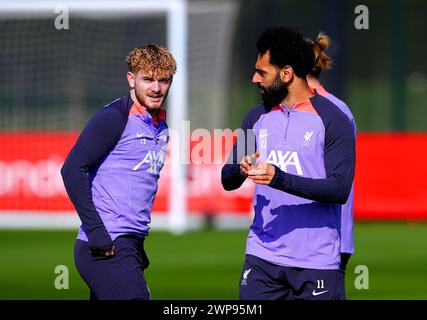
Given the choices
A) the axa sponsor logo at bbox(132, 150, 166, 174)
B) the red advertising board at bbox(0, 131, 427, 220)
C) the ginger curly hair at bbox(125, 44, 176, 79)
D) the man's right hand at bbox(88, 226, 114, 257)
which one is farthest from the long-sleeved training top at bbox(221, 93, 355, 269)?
the red advertising board at bbox(0, 131, 427, 220)

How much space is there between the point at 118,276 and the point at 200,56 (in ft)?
42.1

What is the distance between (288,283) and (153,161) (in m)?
1.06

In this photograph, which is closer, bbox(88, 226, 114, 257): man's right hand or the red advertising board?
bbox(88, 226, 114, 257): man's right hand

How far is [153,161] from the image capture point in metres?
6.46

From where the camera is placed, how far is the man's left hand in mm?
5891

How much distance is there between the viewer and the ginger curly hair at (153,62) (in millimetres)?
6312

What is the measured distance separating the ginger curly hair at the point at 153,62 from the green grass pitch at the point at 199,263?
4.33m

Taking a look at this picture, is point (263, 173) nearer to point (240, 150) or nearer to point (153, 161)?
point (240, 150)

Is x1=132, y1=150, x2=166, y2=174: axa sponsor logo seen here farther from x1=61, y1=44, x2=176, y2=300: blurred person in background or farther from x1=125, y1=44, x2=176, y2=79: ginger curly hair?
x1=125, y1=44, x2=176, y2=79: ginger curly hair

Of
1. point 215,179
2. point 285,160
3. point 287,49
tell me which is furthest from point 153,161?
point 215,179

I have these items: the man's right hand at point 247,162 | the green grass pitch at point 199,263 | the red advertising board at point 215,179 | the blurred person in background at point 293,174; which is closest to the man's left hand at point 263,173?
the man's right hand at point 247,162

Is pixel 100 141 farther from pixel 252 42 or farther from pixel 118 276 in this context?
pixel 252 42

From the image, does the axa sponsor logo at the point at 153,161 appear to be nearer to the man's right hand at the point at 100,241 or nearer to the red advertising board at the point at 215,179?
the man's right hand at the point at 100,241

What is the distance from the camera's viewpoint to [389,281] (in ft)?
37.9
